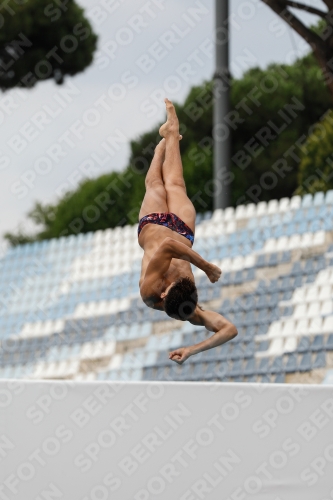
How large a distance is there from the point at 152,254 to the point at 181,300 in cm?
55

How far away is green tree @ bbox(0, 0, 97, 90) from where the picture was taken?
2133 cm

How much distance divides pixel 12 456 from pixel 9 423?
179mm

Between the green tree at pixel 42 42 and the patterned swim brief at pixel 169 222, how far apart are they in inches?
653

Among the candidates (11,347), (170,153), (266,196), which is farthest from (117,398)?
(266,196)

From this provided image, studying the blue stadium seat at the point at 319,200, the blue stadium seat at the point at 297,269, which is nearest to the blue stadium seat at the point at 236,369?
the blue stadium seat at the point at 297,269

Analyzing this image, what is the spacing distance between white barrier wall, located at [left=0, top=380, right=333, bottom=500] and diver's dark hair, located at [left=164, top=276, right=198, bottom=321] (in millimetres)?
676

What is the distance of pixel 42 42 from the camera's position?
22.1 metres

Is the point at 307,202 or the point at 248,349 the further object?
the point at 307,202

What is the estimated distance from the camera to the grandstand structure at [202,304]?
9914 mm

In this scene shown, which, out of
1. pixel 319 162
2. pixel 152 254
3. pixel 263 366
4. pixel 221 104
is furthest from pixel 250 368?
pixel 319 162

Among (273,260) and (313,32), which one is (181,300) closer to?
(273,260)

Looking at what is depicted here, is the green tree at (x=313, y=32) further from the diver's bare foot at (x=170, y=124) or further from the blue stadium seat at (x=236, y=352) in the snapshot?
the diver's bare foot at (x=170, y=124)

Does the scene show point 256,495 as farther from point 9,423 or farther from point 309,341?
point 309,341

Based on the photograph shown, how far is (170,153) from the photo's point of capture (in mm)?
6070
